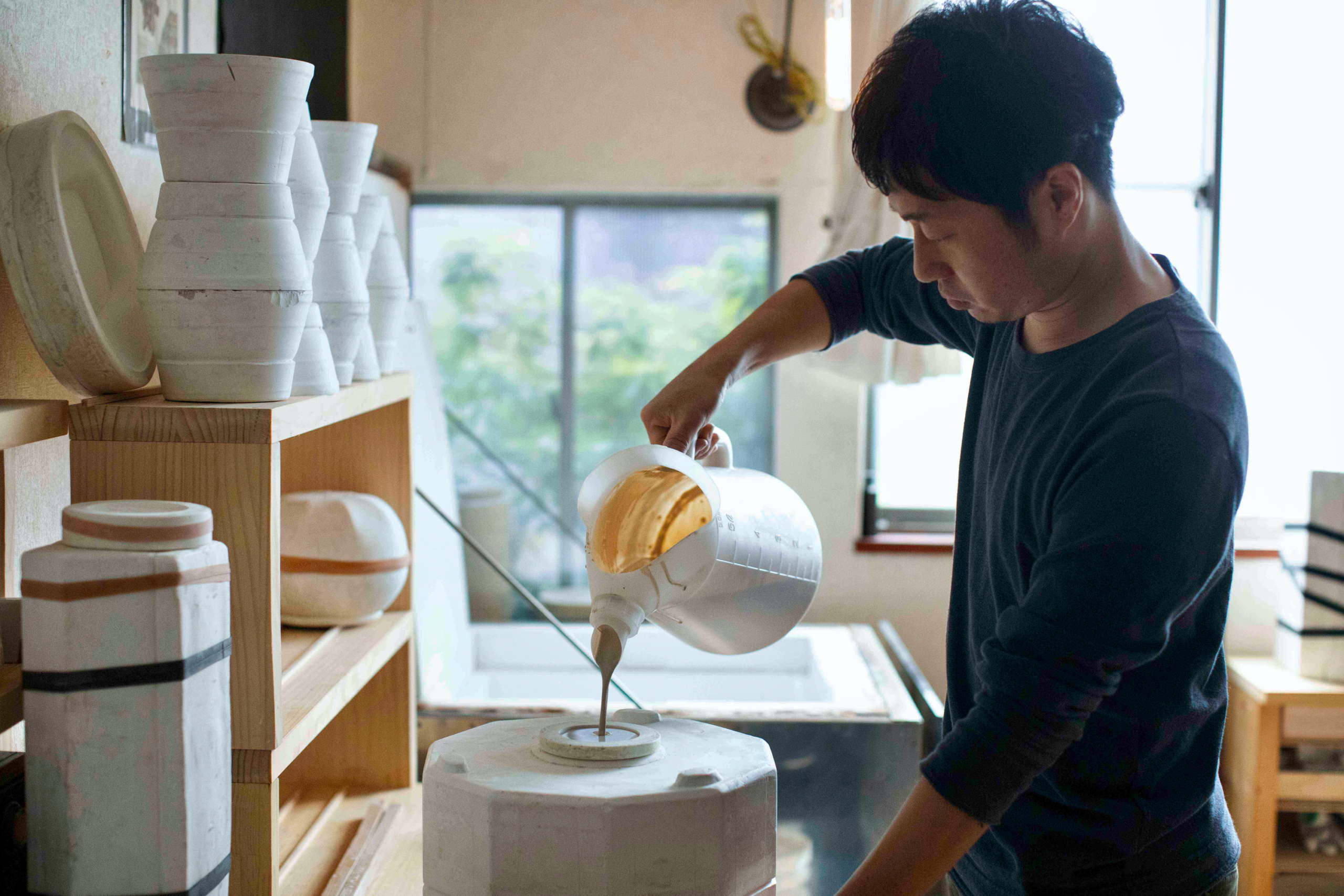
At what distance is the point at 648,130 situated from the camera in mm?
2762

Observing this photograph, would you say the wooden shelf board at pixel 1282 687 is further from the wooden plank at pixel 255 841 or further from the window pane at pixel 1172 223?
the wooden plank at pixel 255 841

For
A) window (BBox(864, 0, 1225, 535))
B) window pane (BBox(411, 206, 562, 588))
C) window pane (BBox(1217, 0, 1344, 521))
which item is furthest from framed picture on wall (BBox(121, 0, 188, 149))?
window pane (BBox(1217, 0, 1344, 521))

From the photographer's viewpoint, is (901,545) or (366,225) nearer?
(366,225)

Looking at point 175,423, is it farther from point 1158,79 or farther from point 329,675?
point 1158,79

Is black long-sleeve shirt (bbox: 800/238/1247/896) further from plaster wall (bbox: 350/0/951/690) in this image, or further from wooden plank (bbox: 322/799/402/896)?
plaster wall (bbox: 350/0/951/690)

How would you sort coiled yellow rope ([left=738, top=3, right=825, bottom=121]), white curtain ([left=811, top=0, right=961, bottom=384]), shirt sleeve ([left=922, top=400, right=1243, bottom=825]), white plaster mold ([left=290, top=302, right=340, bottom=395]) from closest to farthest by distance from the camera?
shirt sleeve ([left=922, top=400, right=1243, bottom=825]) < white plaster mold ([left=290, top=302, right=340, bottom=395]) < white curtain ([left=811, top=0, right=961, bottom=384]) < coiled yellow rope ([left=738, top=3, right=825, bottom=121])

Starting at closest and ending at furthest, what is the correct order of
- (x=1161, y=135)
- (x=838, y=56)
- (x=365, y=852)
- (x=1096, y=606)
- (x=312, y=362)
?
(x=1096, y=606)
(x=312, y=362)
(x=365, y=852)
(x=838, y=56)
(x=1161, y=135)

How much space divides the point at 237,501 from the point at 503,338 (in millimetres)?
2051

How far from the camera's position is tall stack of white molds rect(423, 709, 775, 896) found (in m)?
0.76

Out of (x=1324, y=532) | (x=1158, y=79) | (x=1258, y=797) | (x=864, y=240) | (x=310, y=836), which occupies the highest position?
(x=1158, y=79)

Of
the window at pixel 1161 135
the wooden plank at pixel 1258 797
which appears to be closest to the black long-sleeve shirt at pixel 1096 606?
the wooden plank at pixel 1258 797

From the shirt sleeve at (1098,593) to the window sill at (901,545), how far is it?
209cm

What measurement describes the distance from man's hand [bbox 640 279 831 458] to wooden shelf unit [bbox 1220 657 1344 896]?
66.1 inches

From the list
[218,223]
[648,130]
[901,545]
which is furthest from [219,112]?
[901,545]
